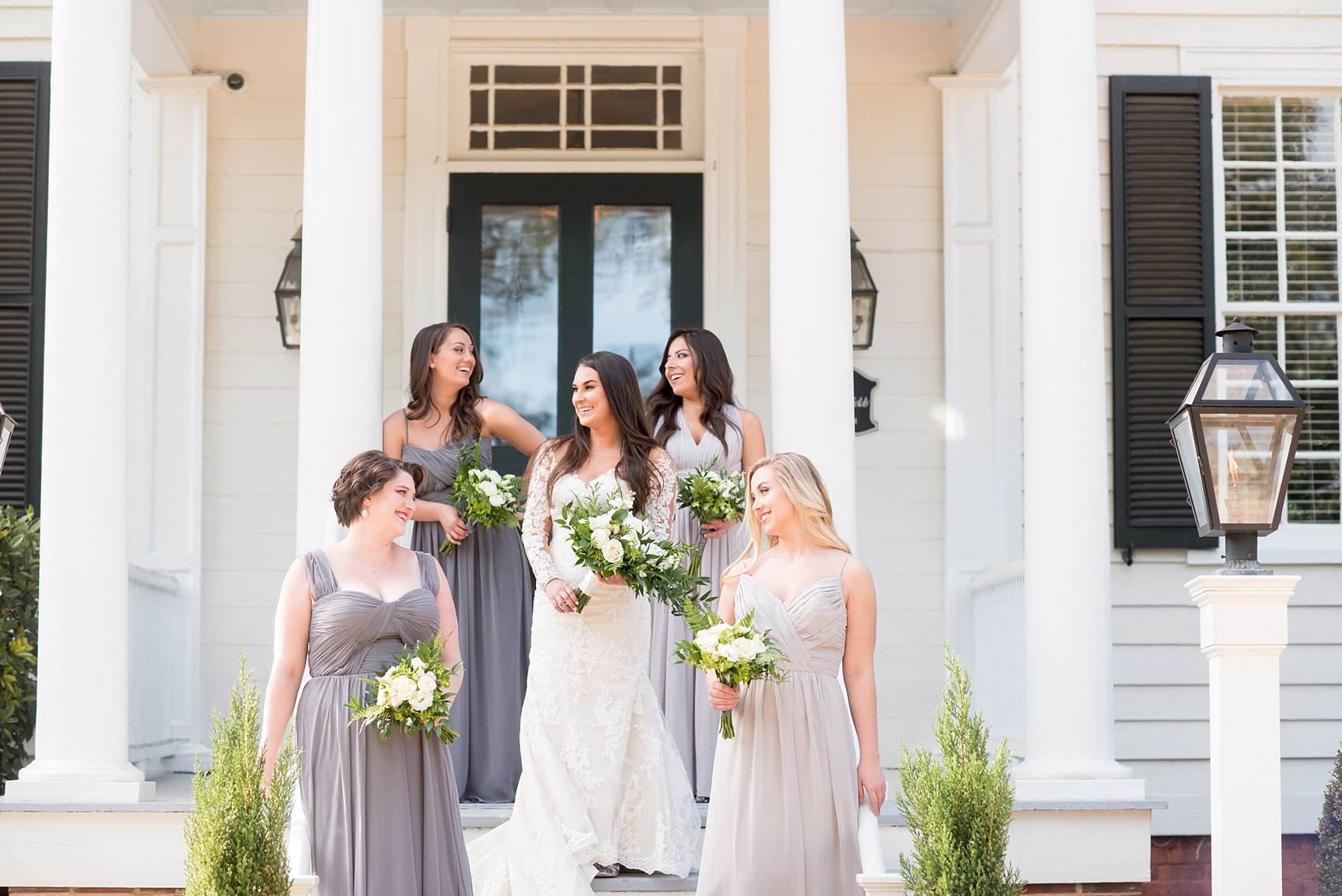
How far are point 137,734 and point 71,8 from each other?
12.3 feet

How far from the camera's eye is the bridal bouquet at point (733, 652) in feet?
15.4

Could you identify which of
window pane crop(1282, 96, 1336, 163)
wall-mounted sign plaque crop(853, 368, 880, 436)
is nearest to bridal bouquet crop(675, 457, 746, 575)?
wall-mounted sign plaque crop(853, 368, 880, 436)

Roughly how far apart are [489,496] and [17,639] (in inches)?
111

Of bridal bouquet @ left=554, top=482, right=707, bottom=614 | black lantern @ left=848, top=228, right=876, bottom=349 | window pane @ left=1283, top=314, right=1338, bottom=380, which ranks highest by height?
black lantern @ left=848, top=228, right=876, bottom=349

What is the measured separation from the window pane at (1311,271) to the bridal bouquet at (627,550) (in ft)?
17.2

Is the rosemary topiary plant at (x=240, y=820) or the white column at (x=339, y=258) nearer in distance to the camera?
Result: the rosemary topiary plant at (x=240, y=820)

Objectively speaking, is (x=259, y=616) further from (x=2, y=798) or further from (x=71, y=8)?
(x=71, y=8)

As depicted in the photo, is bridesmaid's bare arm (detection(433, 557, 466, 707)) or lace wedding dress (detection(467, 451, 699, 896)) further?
lace wedding dress (detection(467, 451, 699, 896))

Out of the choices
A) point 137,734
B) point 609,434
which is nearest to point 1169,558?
point 609,434

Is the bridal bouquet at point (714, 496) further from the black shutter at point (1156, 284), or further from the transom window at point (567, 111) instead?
the transom window at point (567, 111)

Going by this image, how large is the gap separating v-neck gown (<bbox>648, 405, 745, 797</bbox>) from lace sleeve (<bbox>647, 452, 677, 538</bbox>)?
720mm

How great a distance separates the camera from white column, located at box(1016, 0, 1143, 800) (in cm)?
695

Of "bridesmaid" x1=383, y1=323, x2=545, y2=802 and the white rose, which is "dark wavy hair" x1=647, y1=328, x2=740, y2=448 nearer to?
"bridesmaid" x1=383, y1=323, x2=545, y2=802

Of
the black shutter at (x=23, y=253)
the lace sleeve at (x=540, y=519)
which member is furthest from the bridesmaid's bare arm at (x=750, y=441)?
the black shutter at (x=23, y=253)
